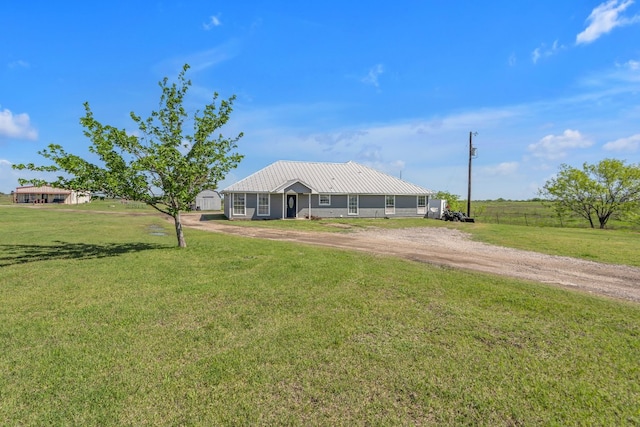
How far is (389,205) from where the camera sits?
32.2 m

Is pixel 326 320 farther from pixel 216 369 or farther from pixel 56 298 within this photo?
pixel 56 298

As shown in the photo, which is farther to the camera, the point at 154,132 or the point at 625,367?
the point at 154,132

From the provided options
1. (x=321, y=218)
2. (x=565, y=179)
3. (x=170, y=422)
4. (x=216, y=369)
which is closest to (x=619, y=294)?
(x=216, y=369)

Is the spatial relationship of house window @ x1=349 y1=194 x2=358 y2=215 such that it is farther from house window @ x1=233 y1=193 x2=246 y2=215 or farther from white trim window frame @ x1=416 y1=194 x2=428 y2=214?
house window @ x1=233 y1=193 x2=246 y2=215

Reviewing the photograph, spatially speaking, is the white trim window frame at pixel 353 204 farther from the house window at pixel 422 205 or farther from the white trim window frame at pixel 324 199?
the house window at pixel 422 205

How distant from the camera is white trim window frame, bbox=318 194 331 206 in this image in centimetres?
3048

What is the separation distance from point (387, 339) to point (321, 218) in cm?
2542

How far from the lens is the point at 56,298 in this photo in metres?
6.20

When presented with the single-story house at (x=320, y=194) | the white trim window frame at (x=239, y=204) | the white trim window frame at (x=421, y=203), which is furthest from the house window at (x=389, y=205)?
the white trim window frame at (x=239, y=204)

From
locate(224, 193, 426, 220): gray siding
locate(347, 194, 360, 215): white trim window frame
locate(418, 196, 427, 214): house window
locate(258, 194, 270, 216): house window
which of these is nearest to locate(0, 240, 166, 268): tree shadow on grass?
locate(224, 193, 426, 220): gray siding

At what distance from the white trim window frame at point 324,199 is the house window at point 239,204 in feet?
22.4

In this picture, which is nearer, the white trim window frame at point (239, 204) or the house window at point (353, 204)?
the white trim window frame at point (239, 204)

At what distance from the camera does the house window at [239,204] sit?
28.2m

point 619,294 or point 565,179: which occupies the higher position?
point 565,179
